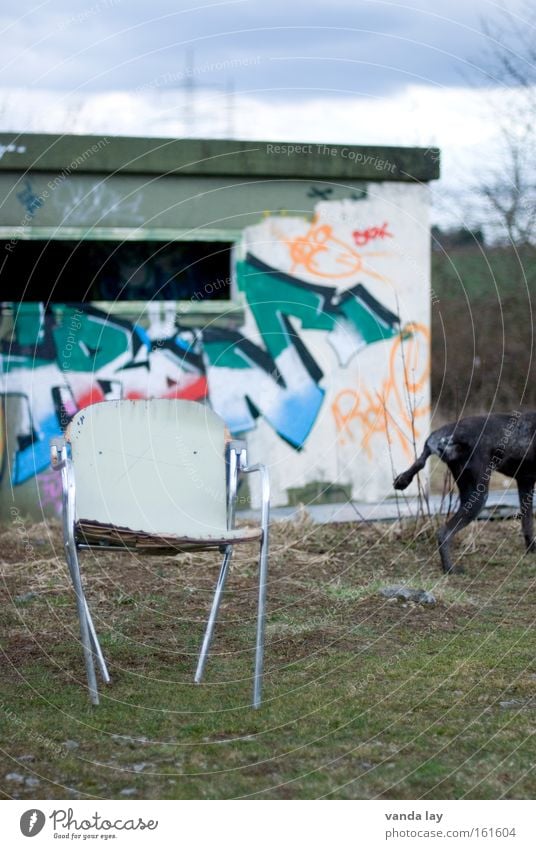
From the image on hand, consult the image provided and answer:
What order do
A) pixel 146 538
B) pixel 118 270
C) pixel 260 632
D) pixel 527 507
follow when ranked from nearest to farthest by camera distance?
pixel 146 538, pixel 260 632, pixel 527 507, pixel 118 270

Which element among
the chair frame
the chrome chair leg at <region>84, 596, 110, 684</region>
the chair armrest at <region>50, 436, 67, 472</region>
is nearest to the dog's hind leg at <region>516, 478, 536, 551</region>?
the chair frame

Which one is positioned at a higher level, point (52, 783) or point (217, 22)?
point (217, 22)

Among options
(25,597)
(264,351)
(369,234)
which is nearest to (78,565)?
(25,597)

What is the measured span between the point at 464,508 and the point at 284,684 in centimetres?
258

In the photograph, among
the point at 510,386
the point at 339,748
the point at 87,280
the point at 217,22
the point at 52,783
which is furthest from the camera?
the point at 510,386

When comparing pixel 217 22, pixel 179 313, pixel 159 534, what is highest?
pixel 217 22

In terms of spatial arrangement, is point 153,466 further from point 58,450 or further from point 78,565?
point 78,565

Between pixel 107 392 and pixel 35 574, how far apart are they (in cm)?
288

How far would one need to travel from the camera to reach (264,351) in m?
9.51

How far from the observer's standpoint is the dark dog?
6500mm
